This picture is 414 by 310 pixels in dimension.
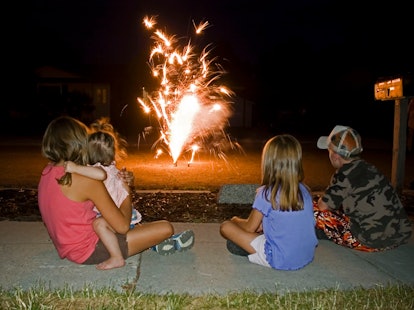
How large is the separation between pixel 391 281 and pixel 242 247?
4.83 ft

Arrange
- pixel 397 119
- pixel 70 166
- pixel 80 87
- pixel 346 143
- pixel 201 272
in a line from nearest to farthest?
pixel 70 166, pixel 201 272, pixel 346 143, pixel 397 119, pixel 80 87

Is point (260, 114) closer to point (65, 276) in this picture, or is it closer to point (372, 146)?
point (372, 146)

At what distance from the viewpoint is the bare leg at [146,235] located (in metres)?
4.61

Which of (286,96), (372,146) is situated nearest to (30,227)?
(372,146)

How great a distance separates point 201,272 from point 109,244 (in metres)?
0.93

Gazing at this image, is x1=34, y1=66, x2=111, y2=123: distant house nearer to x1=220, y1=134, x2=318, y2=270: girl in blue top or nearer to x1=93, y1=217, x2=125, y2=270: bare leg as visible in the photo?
x1=93, y1=217, x2=125, y2=270: bare leg

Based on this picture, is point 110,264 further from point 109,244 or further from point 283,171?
point 283,171

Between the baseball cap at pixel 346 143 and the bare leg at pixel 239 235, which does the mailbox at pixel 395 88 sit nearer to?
the baseball cap at pixel 346 143

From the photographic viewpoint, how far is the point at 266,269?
465cm

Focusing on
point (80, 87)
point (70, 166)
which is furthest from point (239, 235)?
point (80, 87)

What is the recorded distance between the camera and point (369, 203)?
16.3 ft

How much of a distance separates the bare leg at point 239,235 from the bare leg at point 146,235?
597 millimetres

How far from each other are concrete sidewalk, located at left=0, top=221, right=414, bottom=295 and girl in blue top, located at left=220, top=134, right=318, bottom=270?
0.16 metres

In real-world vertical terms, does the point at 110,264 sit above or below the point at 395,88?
below
